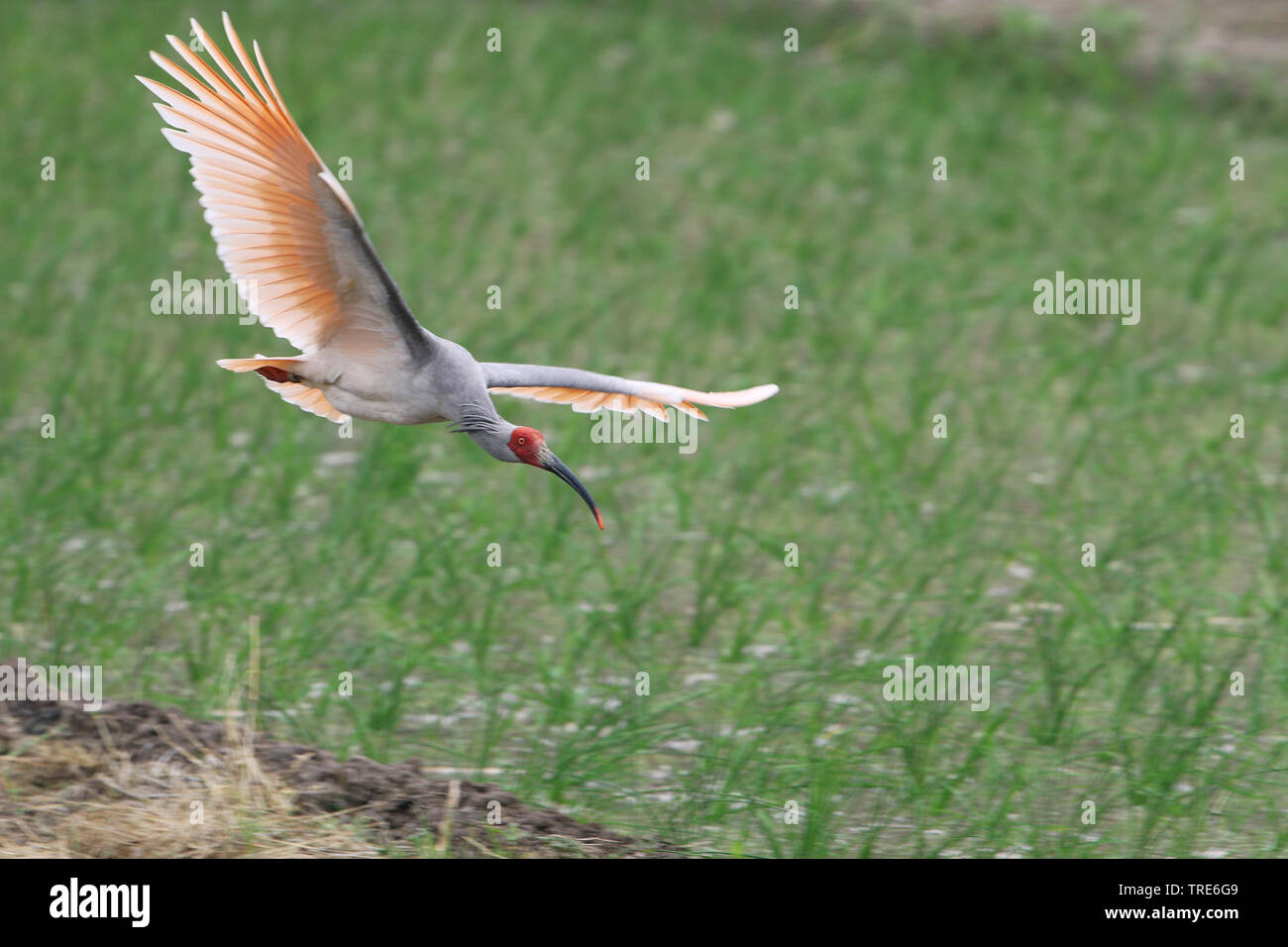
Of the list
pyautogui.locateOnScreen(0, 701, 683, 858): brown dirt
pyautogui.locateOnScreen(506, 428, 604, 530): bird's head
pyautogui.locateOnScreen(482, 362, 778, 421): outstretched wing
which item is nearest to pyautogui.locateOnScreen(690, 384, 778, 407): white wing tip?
pyautogui.locateOnScreen(482, 362, 778, 421): outstretched wing

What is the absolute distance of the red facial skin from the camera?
2.91 meters

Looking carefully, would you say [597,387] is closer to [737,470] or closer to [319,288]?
[319,288]

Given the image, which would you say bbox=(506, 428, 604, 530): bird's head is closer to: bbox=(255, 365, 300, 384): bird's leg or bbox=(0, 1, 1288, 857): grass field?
bbox=(255, 365, 300, 384): bird's leg

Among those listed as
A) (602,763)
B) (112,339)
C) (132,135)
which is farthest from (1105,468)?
(132,135)

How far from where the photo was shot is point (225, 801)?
4387 millimetres

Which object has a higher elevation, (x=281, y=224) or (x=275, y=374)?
(x=281, y=224)

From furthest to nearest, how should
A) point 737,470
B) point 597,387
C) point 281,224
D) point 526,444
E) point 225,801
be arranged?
point 737,470 < point 225,801 < point 597,387 < point 281,224 < point 526,444

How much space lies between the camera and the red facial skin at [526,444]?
2912 mm

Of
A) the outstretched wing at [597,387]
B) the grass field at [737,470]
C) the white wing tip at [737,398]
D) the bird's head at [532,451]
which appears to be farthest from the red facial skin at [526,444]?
the grass field at [737,470]

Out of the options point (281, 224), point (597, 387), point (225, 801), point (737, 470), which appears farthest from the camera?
point (737, 470)

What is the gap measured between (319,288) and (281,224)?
130 mm

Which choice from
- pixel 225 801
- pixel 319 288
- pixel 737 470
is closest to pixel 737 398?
pixel 319 288

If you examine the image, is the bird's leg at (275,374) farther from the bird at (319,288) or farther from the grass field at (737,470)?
→ the grass field at (737,470)

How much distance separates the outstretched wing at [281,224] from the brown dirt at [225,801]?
1.67m
